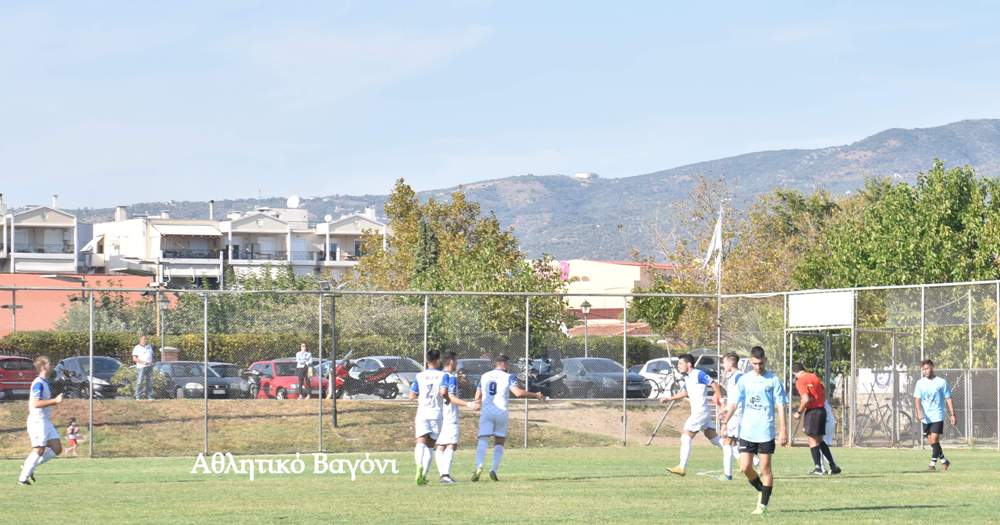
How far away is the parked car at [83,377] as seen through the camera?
32.1 m

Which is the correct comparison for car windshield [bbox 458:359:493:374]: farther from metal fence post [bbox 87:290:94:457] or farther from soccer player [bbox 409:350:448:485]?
soccer player [bbox 409:350:448:485]

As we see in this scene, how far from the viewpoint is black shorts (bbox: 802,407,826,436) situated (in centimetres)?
2338

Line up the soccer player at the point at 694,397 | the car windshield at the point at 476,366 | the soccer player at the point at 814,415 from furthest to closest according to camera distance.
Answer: the car windshield at the point at 476,366 → the soccer player at the point at 814,415 → the soccer player at the point at 694,397

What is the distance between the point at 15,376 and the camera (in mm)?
32406

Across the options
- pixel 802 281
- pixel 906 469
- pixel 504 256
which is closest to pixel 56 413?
pixel 906 469

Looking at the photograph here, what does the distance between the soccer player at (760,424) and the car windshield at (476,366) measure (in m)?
15.8

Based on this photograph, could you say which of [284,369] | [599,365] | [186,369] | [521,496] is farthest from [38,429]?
[599,365]

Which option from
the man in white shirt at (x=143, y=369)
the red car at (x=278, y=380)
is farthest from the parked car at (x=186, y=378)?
the red car at (x=278, y=380)

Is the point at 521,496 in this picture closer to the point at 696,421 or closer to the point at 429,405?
the point at 429,405

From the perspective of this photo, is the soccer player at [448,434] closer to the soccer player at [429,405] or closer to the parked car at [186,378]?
the soccer player at [429,405]

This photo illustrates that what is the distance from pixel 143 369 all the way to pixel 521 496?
14790 millimetres

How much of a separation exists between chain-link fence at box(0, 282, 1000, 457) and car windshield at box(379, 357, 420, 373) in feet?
0.08

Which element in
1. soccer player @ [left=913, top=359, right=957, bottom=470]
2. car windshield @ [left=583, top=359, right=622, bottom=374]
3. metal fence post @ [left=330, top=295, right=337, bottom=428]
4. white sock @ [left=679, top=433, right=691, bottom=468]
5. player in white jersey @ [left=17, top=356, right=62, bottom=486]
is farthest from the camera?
car windshield @ [left=583, top=359, right=622, bottom=374]

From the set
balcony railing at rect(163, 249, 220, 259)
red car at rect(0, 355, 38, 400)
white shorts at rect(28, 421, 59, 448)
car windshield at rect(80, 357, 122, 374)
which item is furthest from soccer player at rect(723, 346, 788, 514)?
balcony railing at rect(163, 249, 220, 259)
